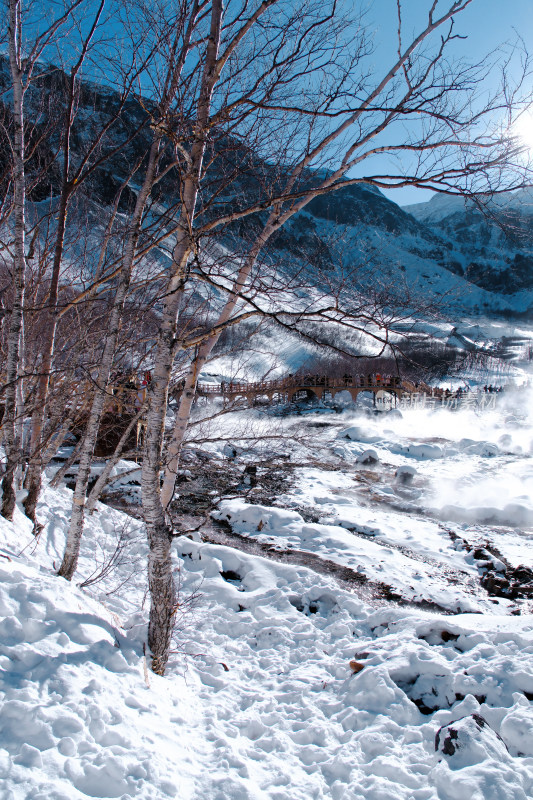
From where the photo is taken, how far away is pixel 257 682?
475 centimetres

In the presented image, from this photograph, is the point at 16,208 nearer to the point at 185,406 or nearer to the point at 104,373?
the point at 104,373

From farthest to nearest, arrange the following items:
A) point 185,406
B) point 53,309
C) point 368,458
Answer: point 368,458 < point 53,309 < point 185,406

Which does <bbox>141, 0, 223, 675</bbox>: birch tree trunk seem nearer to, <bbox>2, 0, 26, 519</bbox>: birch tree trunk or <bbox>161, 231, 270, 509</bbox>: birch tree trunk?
<bbox>161, 231, 270, 509</bbox>: birch tree trunk

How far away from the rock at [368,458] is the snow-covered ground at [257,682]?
453 inches

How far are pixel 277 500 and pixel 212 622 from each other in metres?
8.26

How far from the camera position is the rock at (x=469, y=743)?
3293 mm

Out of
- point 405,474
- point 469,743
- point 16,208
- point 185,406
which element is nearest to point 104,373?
point 185,406

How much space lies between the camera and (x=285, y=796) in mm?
3043

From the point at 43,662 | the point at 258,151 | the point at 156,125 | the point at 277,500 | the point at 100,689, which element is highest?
the point at 258,151

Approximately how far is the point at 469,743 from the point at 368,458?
18116mm

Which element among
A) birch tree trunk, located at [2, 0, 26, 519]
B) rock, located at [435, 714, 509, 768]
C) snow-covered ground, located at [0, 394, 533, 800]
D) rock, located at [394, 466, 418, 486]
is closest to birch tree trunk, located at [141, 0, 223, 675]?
snow-covered ground, located at [0, 394, 533, 800]

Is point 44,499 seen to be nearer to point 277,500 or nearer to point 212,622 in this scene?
point 212,622

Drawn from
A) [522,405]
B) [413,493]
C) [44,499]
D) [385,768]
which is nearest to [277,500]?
[413,493]

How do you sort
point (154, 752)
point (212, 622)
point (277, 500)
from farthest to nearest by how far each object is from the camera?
point (277, 500) < point (212, 622) < point (154, 752)
